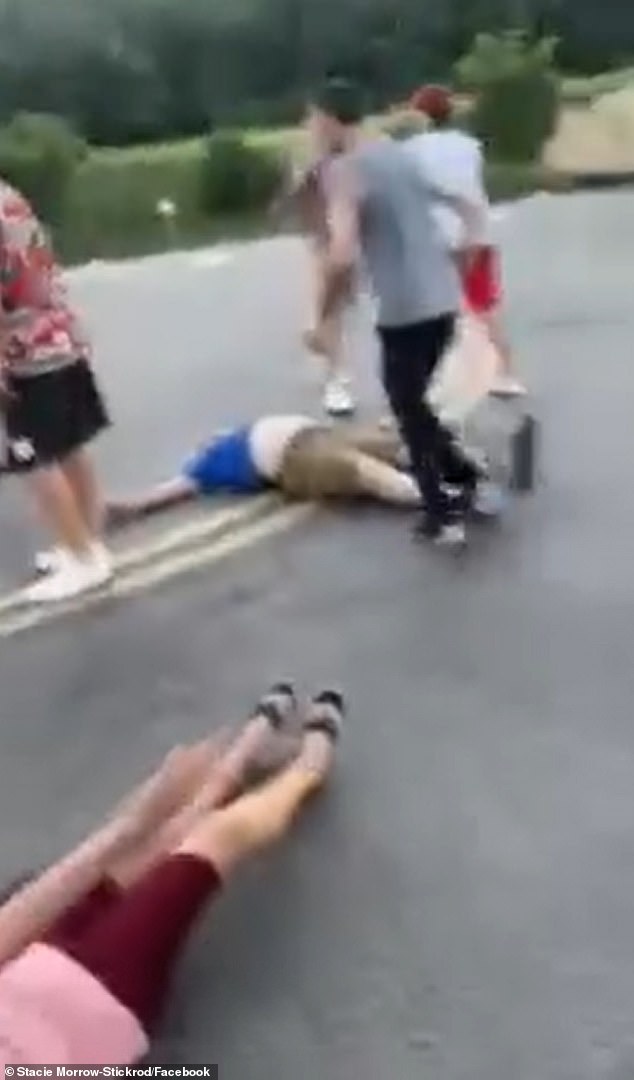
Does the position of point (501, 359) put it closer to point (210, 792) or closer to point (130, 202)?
point (210, 792)

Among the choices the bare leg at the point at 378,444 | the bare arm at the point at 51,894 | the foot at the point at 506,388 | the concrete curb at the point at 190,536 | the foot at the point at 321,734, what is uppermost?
the bare arm at the point at 51,894

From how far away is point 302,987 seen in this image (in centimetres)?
555

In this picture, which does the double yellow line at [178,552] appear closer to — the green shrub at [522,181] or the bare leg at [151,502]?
the bare leg at [151,502]

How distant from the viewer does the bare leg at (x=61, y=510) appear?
8961 mm

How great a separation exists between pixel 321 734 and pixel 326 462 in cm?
342

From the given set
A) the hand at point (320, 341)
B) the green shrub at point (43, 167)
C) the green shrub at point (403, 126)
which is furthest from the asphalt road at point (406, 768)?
the green shrub at point (43, 167)

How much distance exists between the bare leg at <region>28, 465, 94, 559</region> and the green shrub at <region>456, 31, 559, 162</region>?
75.8ft

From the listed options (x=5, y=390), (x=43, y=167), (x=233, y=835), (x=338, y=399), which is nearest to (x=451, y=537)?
(x=5, y=390)

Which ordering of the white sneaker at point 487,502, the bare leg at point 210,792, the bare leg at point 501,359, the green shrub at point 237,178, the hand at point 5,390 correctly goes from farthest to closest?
the green shrub at point 237,178 → the bare leg at point 501,359 → the white sneaker at point 487,502 → the hand at point 5,390 → the bare leg at point 210,792

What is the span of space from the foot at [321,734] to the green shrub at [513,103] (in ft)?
82.3

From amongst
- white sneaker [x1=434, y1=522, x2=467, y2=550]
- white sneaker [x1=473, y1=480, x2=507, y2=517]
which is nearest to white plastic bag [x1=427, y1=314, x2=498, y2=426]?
white sneaker [x1=473, y1=480, x2=507, y2=517]

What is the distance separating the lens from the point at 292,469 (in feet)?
33.4

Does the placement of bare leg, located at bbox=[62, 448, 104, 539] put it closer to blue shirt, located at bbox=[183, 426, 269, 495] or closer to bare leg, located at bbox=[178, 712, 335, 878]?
blue shirt, located at bbox=[183, 426, 269, 495]

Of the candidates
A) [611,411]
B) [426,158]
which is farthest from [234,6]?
[426,158]
